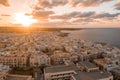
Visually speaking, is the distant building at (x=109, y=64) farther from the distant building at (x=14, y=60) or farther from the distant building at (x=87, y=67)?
the distant building at (x=14, y=60)

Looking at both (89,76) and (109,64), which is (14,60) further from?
(109,64)

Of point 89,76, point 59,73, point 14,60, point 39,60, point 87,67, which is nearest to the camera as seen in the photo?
point 89,76

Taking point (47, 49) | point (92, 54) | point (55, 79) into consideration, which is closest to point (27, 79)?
point (55, 79)

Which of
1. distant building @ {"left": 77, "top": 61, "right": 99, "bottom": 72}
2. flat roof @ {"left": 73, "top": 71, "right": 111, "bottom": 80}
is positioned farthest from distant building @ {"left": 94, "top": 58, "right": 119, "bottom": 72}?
flat roof @ {"left": 73, "top": 71, "right": 111, "bottom": 80}

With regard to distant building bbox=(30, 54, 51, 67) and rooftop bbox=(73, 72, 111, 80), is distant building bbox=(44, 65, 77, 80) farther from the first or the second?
distant building bbox=(30, 54, 51, 67)

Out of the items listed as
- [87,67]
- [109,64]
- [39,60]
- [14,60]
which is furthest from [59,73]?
[14,60]

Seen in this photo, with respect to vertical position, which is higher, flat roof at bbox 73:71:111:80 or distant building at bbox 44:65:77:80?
flat roof at bbox 73:71:111:80

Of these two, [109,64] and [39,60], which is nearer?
[109,64]

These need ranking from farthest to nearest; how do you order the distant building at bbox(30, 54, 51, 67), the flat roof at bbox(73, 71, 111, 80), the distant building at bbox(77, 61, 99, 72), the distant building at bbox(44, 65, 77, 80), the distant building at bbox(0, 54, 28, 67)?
1. the distant building at bbox(30, 54, 51, 67)
2. the distant building at bbox(0, 54, 28, 67)
3. the distant building at bbox(77, 61, 99, 72)
4. the distant building at bbox(44, 65, 77, 80)
5. the flat roof at bbox(73, 71, 111, 80)

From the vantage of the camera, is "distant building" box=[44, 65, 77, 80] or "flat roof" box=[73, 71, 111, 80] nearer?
"flat roof" box=[73, 71, 111, 80]

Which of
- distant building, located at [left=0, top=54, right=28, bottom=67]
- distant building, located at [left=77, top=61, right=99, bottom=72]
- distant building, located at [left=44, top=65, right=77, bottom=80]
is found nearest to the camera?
distant building, located at [left=44, top=65, right=77, bottom=80]

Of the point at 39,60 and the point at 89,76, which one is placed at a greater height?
the point at 89,76

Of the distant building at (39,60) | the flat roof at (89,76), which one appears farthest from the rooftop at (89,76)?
the distant building at (39,60)

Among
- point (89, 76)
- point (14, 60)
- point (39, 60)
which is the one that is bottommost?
point (39, 60)
